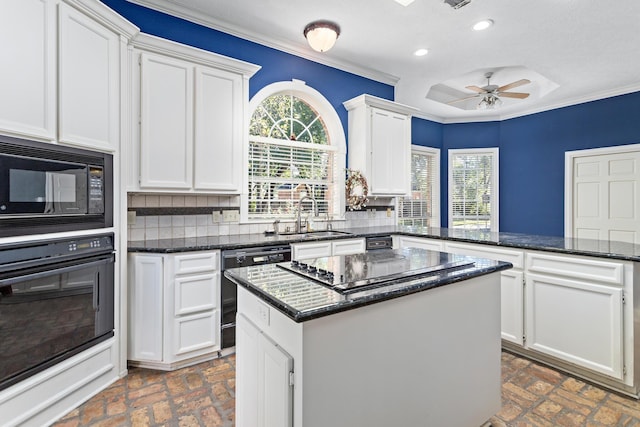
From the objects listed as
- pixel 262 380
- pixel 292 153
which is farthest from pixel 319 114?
pixel 262 380

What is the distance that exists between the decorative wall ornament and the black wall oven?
8.54 feet

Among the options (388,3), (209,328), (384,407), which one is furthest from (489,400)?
(388,3)

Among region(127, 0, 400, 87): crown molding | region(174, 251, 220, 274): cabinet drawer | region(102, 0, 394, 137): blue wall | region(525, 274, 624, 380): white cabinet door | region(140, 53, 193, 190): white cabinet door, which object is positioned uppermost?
region(127, 0, 400, 87): crown molding

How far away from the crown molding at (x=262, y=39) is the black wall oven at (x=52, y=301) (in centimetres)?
208

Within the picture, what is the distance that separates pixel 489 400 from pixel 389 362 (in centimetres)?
88

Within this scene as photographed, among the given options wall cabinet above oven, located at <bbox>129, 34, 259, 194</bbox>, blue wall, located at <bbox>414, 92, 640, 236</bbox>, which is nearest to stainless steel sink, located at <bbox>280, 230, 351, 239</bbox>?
wall cabinet above oven, located at <bbox>129, 34, 259, 194</bbox>

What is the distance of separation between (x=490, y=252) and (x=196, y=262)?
2.49 meters

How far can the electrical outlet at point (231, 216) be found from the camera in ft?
10.4

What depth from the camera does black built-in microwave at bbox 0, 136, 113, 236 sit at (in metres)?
1.67

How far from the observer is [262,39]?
3.38 m

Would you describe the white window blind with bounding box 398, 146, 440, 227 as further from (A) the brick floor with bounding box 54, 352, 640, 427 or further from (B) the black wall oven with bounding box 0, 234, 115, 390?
(B) the black wall oven with bounding box 0, 234, 115, 390

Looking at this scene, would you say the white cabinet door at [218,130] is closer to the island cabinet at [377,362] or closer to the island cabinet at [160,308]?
the island cabinet at [160,308]

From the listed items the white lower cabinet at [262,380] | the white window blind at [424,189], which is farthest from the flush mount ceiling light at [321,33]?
the white window blind at [424,189]

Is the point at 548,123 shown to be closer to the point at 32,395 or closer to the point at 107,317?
the point at 107,317
